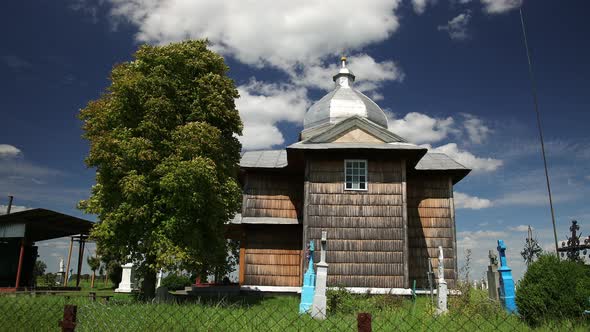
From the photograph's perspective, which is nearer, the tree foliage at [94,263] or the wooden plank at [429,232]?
the wooden plank at [429,232]

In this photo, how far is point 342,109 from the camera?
65.9 feet

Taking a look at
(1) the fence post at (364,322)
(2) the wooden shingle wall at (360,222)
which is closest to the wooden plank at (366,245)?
(2) the wooden shingle wall at (360,222)

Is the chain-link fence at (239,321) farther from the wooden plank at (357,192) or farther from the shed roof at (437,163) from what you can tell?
the shed roof at (437,163)

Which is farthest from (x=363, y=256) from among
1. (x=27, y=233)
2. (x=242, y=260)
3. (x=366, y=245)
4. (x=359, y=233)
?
(x=27, y=233)

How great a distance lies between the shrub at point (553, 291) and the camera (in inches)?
300

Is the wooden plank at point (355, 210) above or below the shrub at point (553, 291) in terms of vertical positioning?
above

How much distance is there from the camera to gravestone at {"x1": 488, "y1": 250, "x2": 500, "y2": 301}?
38.5ft

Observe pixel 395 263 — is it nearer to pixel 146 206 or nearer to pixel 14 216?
pixel 146 206

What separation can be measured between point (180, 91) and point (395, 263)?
9.40 meters

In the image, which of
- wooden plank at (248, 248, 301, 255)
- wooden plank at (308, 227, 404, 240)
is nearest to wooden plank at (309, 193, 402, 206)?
wooden plank at (308, 227, 404, 240)

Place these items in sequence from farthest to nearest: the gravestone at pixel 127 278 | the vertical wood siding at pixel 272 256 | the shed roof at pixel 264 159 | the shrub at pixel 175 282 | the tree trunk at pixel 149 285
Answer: the shrub at pixel 175 282 < the gravestone at pixel 127 278 < the shed roof at pixel 264 159 < the vertical wood siding at pixel 272 256 < the tree trunk at pixel 149 285

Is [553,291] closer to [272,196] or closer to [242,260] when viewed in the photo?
[272,196]

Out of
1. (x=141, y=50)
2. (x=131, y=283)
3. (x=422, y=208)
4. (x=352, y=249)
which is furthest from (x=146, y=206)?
(x=131, y=283)

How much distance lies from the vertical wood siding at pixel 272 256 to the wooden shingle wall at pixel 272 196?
633 mm
